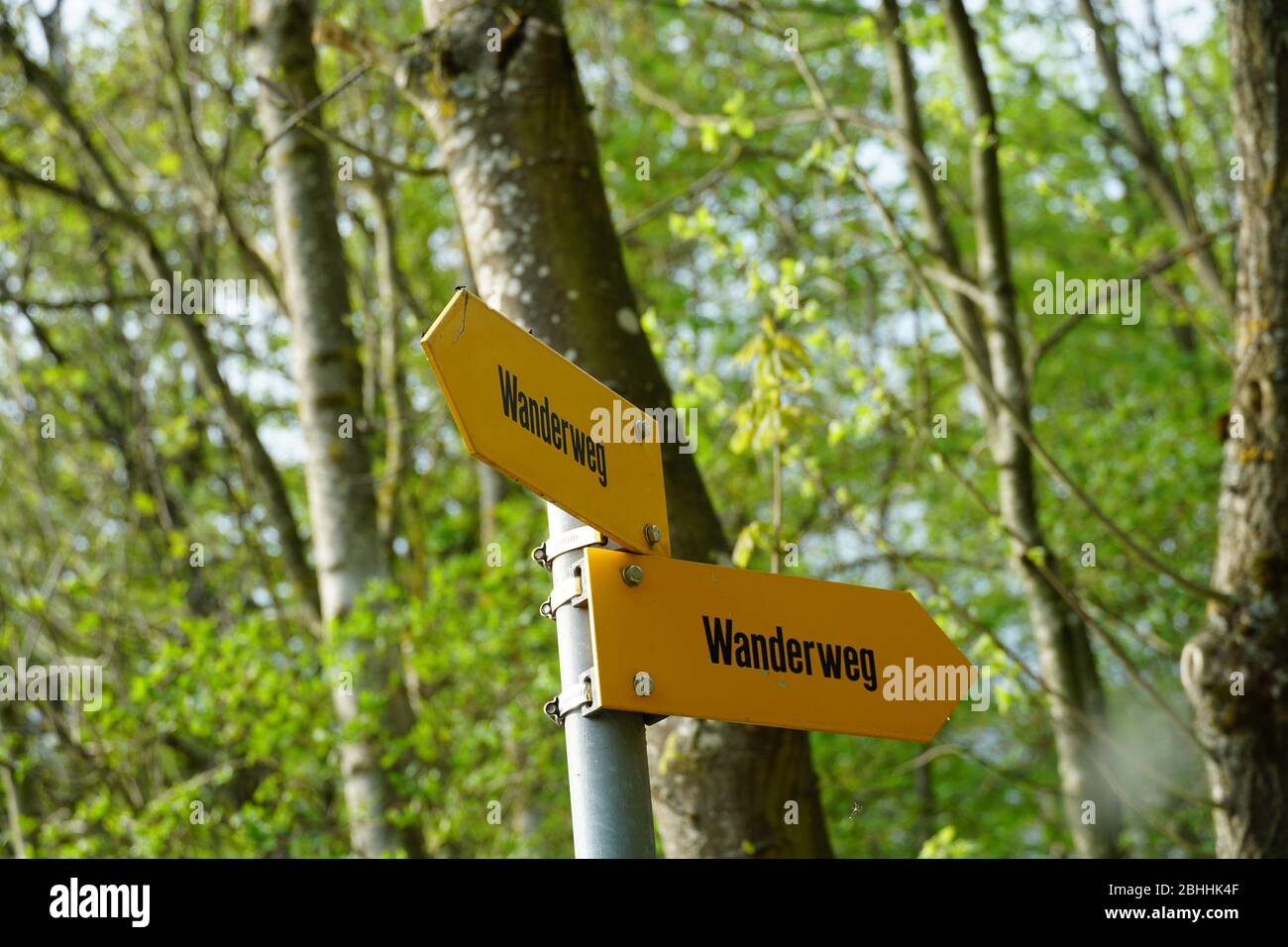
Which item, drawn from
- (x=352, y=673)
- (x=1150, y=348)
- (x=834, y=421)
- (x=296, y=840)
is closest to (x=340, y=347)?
(x=352, y=673)

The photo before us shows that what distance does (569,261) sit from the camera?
3.44 meters

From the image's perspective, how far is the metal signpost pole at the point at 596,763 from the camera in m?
1.70

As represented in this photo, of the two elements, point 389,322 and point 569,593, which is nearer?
point 569,593

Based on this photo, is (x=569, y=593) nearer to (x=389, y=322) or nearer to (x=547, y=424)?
(x=547, y=424)

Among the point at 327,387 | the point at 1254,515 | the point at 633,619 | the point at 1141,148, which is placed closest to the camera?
the point at 633,619

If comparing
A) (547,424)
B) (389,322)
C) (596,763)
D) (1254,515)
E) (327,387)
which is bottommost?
(596,763)

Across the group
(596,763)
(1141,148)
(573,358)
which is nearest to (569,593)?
(596,763)

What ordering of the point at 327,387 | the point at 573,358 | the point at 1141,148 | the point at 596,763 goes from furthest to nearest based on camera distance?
1. the point at 1141,148
2. the point at 327,387
3. the point at 573,358
4. the point at 596,763

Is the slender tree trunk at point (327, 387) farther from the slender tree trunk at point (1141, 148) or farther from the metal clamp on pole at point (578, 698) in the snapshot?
the metal clamp on pole at point (578, 698)

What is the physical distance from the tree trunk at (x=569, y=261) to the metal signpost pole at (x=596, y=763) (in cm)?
148

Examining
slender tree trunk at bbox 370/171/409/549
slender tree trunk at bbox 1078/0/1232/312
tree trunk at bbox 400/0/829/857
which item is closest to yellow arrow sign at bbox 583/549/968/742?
tree trunk at bbox 400/0/829/857

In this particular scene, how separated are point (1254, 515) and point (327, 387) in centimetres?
433
